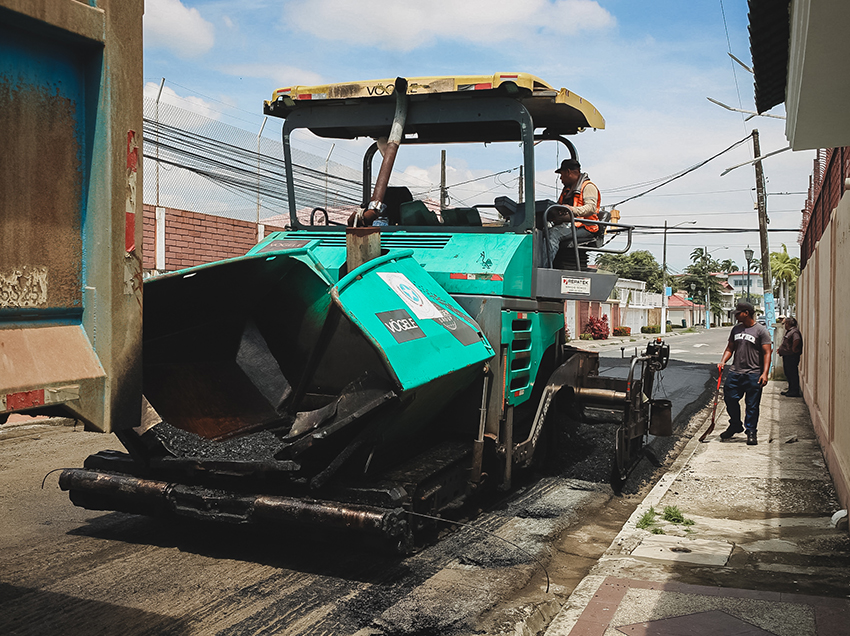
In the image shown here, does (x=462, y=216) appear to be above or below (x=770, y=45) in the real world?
below

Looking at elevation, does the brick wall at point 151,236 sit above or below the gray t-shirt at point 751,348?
above

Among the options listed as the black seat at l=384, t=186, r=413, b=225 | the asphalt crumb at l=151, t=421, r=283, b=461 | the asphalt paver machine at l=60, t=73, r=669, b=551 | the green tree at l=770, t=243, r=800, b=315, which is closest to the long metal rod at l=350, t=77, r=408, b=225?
the asphalt paver machine at l=60, t=73, r=669, b=551

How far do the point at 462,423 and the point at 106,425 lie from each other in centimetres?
327

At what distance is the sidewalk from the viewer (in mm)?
3922

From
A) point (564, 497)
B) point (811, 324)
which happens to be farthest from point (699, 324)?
point (564, 497)

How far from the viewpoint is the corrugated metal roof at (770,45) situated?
5.09 m

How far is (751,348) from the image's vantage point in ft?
29.8

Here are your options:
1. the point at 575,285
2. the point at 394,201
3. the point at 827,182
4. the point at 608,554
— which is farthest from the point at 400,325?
the point at 827,182

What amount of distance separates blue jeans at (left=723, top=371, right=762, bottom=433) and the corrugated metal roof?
3455 mm

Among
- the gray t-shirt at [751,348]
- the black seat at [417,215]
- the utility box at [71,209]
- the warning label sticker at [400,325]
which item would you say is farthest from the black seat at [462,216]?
the gray t-shirt at [751,348]

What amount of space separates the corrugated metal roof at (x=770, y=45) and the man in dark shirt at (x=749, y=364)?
2.90 meters

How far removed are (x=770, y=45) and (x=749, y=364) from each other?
4.48 metres

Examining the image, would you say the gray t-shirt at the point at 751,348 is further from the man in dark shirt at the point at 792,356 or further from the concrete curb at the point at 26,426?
the concrete curb at the point at 26,426

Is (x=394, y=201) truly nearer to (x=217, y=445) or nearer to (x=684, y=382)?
(x=217, y=445)
